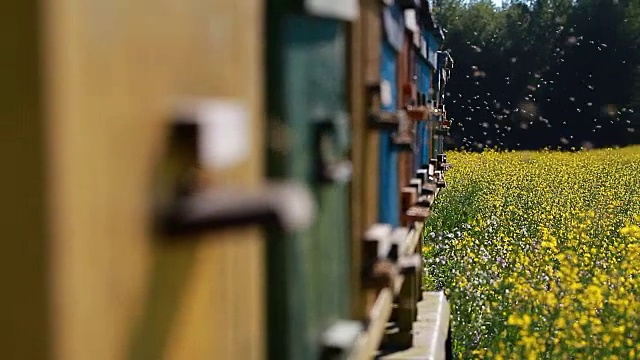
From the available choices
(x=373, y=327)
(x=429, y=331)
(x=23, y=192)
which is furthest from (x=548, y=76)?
(x=23, y=192)

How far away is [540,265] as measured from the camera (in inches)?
239

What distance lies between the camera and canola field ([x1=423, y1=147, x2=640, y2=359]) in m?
4.39

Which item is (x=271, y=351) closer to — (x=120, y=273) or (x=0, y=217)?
(x=120, y=273)

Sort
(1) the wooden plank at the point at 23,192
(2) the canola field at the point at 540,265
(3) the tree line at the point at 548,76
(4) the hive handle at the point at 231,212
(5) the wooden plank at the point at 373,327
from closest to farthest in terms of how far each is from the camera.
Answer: (1) the wooden plank at the point at 23,192 → (4) the hive handle at the point at 231,212 → (5) the wooden plank at the point at 373,327 → (2) the canola field at the point at 540,265 → (3) the tree line at the point at 548,76

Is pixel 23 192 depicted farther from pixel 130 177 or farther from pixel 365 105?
pixel 365 105

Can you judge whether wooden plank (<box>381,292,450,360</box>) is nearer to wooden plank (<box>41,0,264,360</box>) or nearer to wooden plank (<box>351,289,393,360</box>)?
wooden plank (<box>351,289,393,360</box>)

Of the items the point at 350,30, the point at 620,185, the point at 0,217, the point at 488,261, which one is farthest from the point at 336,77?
the point at 620,185

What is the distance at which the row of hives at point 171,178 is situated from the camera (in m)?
0.64

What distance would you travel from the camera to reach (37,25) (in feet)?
2.02

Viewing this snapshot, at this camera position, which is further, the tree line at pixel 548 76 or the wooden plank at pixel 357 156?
the tree line at pixel 548 76

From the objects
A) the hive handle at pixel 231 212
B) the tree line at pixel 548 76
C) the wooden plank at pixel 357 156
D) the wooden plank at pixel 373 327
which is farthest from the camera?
the tree line at pixel 548 76

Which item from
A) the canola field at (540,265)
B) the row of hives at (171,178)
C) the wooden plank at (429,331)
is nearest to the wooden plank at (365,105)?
the row of hives at (171,178)

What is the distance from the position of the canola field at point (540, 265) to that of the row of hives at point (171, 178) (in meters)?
2.81

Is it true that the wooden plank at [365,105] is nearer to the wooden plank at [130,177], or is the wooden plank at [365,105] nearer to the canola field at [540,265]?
the wooden plank at [130,177]
